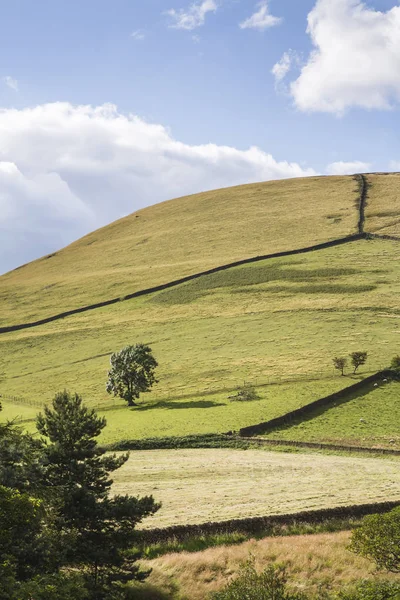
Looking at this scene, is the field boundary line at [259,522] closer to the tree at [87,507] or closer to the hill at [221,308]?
the tree at [87,507]

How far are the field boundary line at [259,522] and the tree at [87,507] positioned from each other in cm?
413

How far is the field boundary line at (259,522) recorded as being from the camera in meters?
28.3

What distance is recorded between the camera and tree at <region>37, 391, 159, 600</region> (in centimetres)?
2206

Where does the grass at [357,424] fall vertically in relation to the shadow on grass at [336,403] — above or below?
below

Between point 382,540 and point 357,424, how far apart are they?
106 feet

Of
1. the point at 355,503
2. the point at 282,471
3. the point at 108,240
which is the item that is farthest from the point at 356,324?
the point at 108,240

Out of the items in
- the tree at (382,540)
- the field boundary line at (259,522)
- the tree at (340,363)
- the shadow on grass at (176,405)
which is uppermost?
the tree at (340,363)

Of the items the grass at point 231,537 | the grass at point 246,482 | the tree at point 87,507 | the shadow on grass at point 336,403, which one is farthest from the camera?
the shadow on grass at point 336,403

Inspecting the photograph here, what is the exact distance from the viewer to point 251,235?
143500 mm

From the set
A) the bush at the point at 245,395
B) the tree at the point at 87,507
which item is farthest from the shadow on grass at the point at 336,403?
the tree at the point at 87,507

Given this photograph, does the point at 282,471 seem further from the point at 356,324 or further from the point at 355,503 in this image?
the point at 356,324

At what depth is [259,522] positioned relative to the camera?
2945cm

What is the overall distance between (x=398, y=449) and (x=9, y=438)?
33445 mm

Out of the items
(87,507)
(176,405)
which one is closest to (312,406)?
(176,405)
